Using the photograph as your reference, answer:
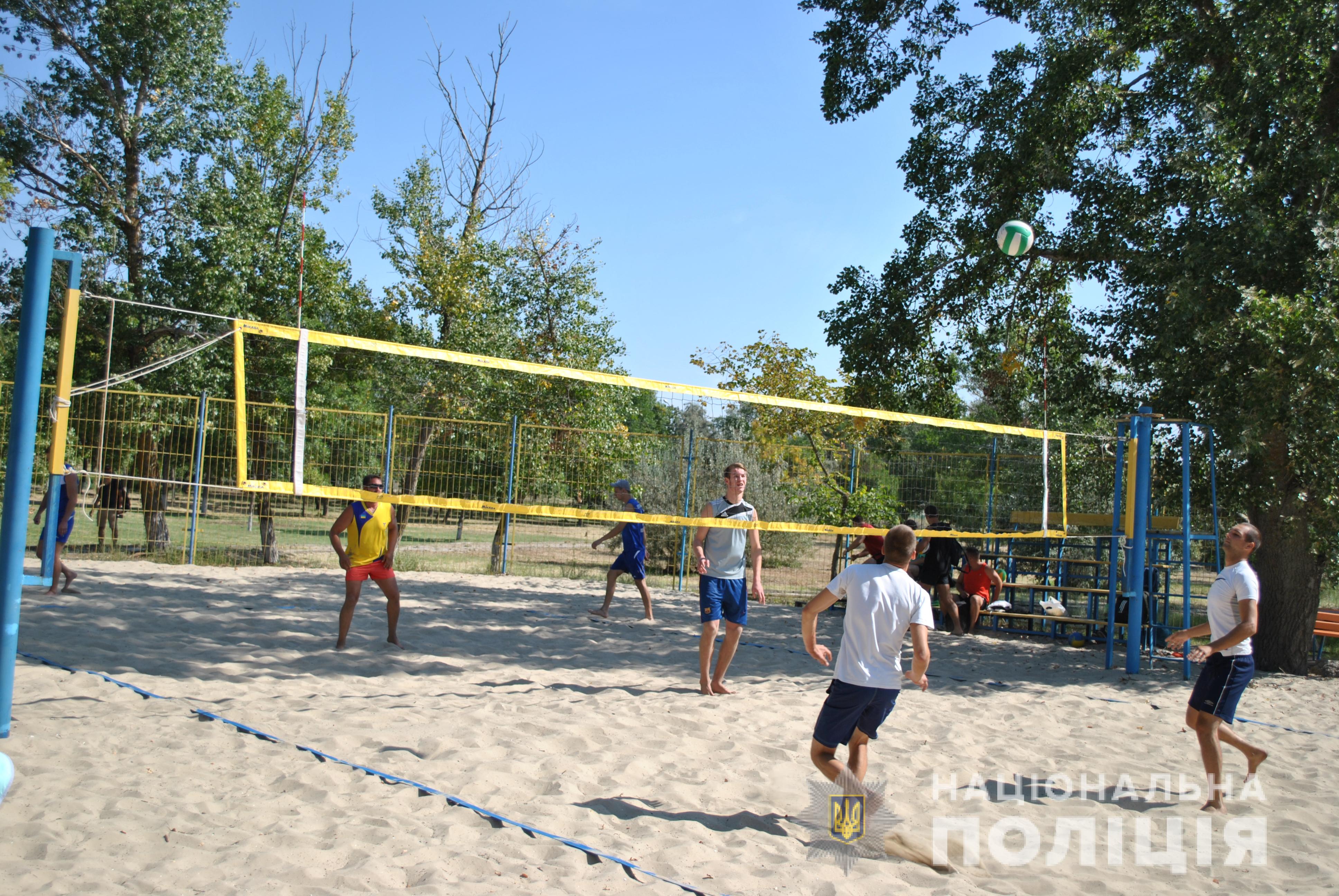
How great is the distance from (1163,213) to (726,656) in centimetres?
695

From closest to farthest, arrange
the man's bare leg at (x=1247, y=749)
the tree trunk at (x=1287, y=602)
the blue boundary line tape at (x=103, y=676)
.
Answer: the man's bare leg at (x=1247, y=749), the blue boundary line tape at (x=103, y=676), the tree trunk at (x=1287, y=602)

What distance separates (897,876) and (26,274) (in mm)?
4955

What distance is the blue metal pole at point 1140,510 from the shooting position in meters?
7.59

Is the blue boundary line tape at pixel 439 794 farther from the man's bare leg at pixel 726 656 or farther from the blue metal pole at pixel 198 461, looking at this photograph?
the blue metal pole at pixel 198 461

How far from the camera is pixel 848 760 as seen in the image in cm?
404

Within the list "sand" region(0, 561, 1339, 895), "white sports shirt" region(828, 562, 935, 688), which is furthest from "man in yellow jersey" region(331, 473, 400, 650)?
"white sports shirt" region(828, 562, 935, 688)

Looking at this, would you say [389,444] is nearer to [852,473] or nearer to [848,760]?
[852,473]

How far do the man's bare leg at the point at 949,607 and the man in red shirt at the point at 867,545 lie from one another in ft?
2.89

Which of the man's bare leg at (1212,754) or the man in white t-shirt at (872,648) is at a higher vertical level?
the man in white t-shirt at (872,648)

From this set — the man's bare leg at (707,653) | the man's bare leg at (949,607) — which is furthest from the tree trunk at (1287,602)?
the man's bare leg at (707,653)

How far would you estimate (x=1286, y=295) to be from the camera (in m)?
7.73

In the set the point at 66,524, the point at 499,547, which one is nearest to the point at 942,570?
the point at 499,547

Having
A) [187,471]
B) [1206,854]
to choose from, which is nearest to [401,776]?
[1206,854]

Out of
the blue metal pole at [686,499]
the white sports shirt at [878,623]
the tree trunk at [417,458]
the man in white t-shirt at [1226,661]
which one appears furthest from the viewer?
the blue metal pole at [686,499]
